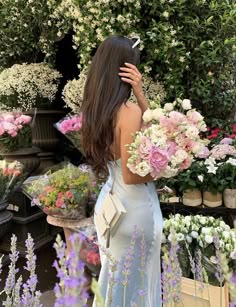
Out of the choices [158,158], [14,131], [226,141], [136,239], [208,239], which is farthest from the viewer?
[14,131]

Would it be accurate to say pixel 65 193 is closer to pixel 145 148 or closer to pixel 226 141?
pixel 145 148

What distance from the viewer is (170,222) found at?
2299 millimetres

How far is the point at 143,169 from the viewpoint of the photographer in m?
1.57

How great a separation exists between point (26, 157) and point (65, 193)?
1.51m

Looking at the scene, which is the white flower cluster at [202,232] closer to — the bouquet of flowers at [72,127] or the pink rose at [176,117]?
the pink rose at [176,117]

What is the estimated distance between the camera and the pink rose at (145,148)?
1.55 metres

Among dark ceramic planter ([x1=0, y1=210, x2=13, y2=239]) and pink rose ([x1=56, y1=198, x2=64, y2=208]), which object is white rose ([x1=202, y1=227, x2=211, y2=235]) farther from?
dark ceramic planter ([x1=0, y1=210, x2=13, y2=239])

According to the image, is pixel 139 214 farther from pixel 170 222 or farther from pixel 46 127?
pixel 46 127

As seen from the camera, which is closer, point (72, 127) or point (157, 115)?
point (157, 115)

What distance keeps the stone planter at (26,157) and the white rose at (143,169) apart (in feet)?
8.51

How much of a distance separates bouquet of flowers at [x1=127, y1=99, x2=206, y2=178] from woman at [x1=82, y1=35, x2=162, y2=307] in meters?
0.09

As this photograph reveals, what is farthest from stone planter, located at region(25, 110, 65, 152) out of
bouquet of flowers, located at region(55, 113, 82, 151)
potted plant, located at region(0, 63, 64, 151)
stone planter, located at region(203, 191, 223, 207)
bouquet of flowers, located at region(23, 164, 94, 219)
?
stone planter, located at region(203, 191, 223, 207)

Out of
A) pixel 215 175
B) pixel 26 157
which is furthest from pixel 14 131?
pixel 215 175

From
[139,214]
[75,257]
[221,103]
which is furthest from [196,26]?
[75,257]
